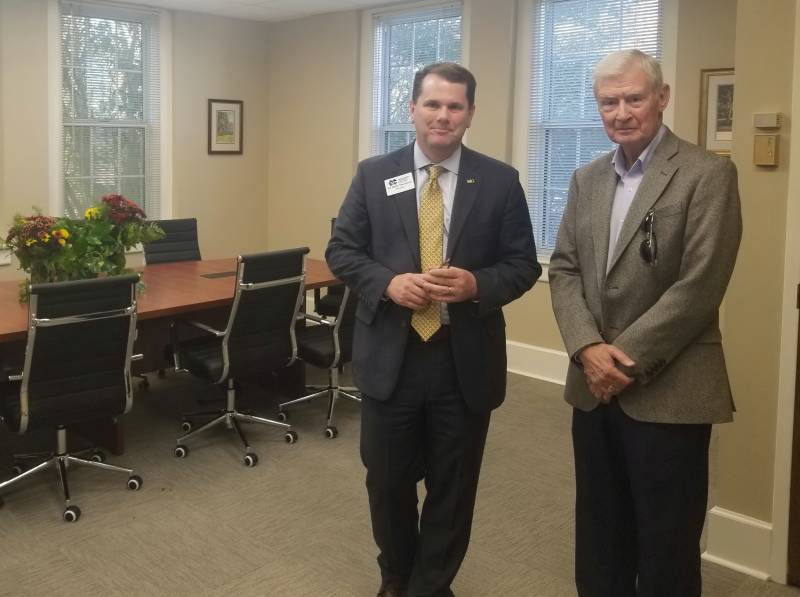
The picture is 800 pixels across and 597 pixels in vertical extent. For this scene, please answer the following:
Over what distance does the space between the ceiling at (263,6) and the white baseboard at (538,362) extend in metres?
2.74

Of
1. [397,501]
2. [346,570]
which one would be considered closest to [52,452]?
[346,570]

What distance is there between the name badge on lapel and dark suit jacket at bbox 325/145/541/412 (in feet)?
0.04

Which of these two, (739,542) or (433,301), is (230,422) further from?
(739,542)

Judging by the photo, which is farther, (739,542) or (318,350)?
(318,350)

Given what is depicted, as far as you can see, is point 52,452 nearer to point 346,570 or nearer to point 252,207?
point 346,570

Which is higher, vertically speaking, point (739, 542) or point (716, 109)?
point (716, 109)

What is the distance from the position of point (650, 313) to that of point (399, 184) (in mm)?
754

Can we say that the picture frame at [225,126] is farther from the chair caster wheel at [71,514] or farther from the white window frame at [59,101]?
the chair caster wheel at [71,514]

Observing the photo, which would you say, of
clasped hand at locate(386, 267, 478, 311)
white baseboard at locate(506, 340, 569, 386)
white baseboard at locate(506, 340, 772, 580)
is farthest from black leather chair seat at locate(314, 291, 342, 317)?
clasped hand at locate(386, 267, 478, 311)

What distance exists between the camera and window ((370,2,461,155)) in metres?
5.97

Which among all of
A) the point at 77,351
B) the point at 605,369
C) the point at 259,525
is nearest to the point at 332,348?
the point at 259,525

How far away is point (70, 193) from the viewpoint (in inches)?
241

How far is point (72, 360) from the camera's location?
3223 mm

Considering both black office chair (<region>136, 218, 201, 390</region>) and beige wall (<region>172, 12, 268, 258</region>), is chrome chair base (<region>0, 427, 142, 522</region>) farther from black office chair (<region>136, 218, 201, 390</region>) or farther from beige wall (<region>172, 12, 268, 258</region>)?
beige wall (<region>172, 12, 268, 258</region>)
